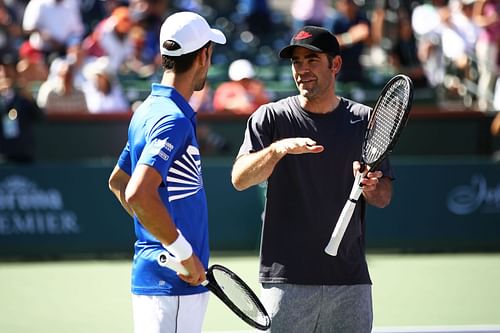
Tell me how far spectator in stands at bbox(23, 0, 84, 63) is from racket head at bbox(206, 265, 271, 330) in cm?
1039

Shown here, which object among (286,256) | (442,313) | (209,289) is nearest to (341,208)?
(286,256)

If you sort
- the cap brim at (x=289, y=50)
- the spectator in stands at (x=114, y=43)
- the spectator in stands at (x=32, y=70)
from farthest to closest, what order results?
1. the spectator in stands at (x=114, y=43)
2. the spectator in stands at (x=32, y=70)
3. the cap brim at (x=289, y=50)

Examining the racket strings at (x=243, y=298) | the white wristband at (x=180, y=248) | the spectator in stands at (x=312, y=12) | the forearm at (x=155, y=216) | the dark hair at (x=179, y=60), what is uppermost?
the dark hair at (x=179, y=60)

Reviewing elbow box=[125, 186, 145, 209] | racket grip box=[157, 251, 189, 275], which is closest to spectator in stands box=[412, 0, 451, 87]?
racket grip box=[157, 251, 189, 275]

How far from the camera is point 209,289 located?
417 centimetres

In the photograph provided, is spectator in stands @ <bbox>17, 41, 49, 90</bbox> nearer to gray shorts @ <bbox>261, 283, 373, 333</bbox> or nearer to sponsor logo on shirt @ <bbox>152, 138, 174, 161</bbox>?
gray shorts @ <bbox>261, 283, 373, 333</bbox>

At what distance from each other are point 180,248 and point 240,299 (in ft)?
2.44

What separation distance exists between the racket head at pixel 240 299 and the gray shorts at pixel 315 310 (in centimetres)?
17

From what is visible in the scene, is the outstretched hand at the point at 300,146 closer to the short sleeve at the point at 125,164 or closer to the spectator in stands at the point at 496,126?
the short sleeve at the point at 125,164

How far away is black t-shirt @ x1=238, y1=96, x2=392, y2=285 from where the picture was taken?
186 inches

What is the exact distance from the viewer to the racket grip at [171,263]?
12.9ft

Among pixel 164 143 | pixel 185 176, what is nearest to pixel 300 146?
pixel 185 176

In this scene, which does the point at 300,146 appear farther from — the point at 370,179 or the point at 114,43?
the point at 114,43

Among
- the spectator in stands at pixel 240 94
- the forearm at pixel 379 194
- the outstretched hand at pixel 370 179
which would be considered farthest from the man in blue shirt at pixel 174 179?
the spectator in stands at pixel 240 94
